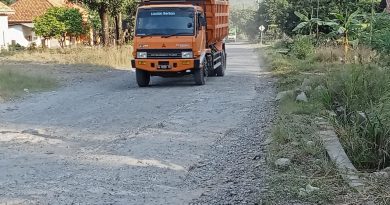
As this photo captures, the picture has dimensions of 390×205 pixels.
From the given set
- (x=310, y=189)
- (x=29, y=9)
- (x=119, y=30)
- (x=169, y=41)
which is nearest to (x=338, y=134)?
(x=310, y=189)

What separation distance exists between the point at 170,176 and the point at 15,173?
6.62ft

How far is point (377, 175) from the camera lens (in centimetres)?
592

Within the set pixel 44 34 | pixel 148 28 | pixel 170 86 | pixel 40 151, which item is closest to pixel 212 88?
pixel 170 86

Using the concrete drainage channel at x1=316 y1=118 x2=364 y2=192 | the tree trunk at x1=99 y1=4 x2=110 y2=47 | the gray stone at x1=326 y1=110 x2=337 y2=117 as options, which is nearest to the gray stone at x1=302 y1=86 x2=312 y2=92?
the gray stone at x1=326 y1=110 x2=337 y2=117

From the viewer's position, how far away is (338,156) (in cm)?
653

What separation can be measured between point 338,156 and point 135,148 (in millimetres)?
3258

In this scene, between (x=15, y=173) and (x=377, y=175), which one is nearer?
(x=377, y=175)

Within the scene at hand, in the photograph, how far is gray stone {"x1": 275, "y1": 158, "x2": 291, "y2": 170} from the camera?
674 centimetres

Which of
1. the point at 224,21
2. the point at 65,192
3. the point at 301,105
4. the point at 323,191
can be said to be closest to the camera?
the point at 323,191

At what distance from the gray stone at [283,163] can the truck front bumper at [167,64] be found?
9.78m

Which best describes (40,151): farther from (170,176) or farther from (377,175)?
(377,175)

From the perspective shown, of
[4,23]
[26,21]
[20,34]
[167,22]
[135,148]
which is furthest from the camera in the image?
[20,34]

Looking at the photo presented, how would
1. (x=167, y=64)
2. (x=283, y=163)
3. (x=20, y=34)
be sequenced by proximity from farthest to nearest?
(x=20, y=34) → (x=167, y=64) → (x=283, y=163)

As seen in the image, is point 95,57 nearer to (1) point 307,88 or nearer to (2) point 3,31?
(1) point 307,88
